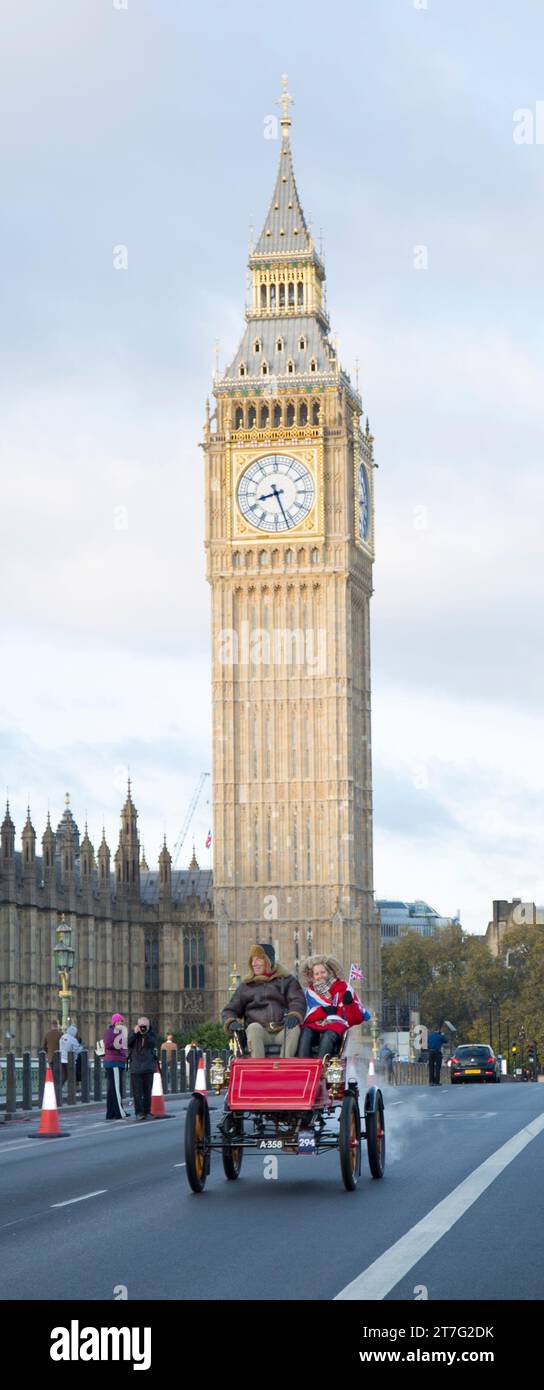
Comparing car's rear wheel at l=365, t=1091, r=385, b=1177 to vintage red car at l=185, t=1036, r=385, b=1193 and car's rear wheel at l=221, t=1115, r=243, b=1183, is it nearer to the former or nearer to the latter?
vintage red car at l=185, t=1036, r=385, b=1193

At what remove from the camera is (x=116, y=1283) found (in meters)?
13.0

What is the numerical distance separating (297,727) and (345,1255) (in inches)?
3720

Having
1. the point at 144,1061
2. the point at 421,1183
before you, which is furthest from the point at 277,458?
the point at 421,1183

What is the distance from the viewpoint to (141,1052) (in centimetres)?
3659

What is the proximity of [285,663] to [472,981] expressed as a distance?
41.2 metres

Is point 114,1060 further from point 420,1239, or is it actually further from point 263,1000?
point 420,1239

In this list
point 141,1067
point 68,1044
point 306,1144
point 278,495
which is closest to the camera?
point 306,1144

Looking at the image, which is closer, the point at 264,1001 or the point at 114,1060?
the point at 264,1001

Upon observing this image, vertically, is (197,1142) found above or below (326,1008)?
below

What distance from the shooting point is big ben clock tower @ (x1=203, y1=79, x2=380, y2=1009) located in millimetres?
107062

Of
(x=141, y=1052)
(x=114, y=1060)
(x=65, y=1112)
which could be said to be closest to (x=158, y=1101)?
(x=114, y=1060)

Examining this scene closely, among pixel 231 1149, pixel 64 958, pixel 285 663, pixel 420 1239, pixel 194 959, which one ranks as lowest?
pixel 420 1239

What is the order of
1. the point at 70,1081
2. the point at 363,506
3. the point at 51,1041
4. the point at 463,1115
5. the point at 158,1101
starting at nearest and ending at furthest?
1. the point at 463,1115
2. the point at 158,1101
3. the point at 51,1041
4. the point at 70,1081
5. the point at 363,506

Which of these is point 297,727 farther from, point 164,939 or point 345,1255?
point 345,1255
